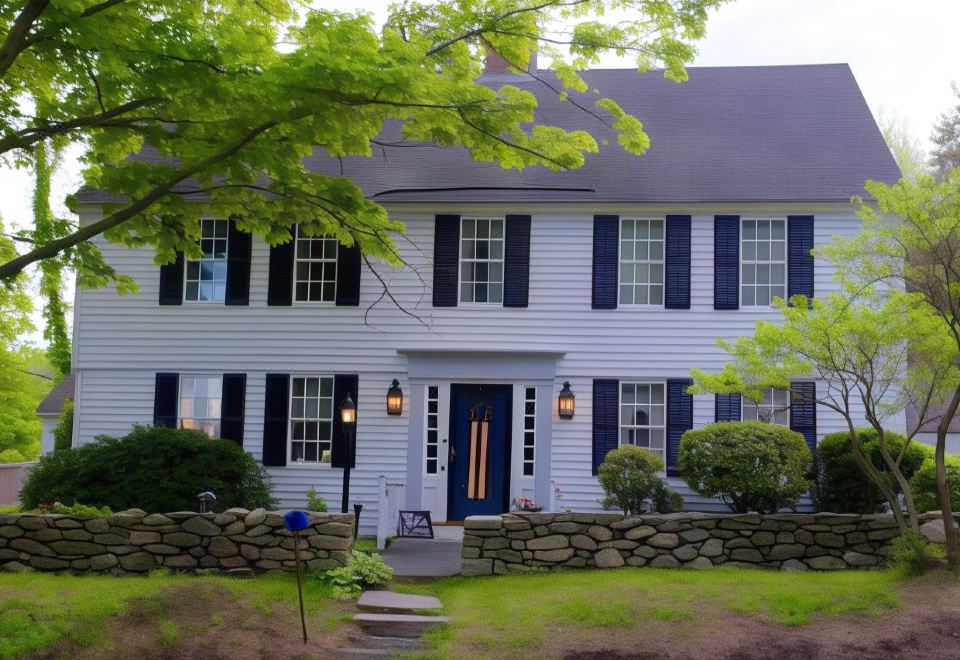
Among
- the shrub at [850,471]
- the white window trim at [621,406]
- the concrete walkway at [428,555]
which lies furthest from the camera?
the white window trim at [621,406]

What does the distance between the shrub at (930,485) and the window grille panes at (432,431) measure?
6.75 m

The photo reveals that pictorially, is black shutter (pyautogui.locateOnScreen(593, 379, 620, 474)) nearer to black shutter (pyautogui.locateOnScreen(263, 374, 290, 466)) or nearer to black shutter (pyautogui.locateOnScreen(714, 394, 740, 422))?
black shutter (pyautogui.locateOnScreen(714, 394, 740, 422))

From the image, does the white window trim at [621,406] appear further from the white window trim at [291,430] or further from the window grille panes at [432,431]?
the white window trim at [291,430]

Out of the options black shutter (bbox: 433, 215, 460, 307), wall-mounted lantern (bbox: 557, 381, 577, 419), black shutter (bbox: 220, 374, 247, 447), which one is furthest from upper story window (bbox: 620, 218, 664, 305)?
black shutter (bbox: 220, 374, 247, 447)

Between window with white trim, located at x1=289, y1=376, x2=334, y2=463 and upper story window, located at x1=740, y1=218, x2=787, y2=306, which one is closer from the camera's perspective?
upper story window, located at x1=740, y1=218, x2=787, y2=306

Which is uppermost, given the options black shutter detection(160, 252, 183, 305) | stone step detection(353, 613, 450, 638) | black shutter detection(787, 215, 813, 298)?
black shutter detection(787, 215, 813, 298)

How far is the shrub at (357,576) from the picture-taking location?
996 cm

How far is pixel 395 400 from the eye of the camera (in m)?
14.7

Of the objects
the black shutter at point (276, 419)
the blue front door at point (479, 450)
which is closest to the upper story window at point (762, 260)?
the blue front door at point (479, 450)

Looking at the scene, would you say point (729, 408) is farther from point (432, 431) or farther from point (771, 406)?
point (432, 431)

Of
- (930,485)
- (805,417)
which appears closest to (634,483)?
(805,417)

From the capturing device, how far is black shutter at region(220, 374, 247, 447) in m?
15.0

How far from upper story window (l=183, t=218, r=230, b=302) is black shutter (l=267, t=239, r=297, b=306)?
2.65 ft

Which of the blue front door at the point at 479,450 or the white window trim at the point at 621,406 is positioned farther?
the blue front door at the point at 479,450
